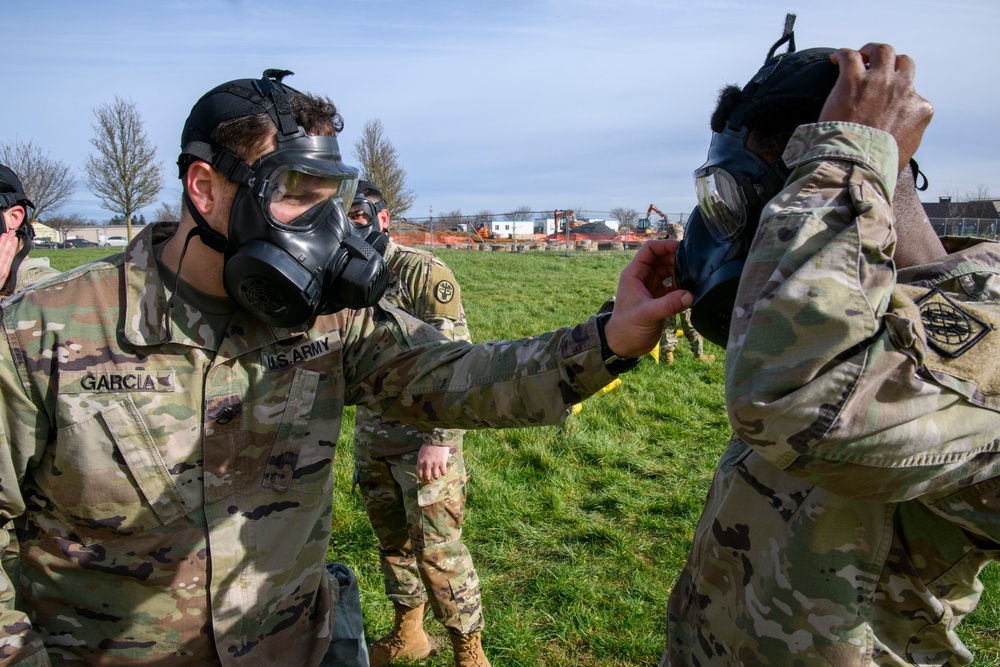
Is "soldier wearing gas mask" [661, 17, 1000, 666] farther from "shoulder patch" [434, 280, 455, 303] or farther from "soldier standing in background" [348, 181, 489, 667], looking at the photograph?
"shoulder patch" [434, 280, 455, 303]

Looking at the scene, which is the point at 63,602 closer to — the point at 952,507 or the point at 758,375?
the point at 758,375

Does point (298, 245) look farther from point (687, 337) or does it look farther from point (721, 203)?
point (687, 337)

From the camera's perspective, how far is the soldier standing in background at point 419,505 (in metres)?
Answer: 3.54

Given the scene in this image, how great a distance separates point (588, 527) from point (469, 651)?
1503 mm

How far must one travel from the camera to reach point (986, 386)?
1311 millimetres

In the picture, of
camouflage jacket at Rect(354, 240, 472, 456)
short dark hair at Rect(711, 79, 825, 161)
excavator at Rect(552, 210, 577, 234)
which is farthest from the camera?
excavator at Rect(552, 210, 577, 234)

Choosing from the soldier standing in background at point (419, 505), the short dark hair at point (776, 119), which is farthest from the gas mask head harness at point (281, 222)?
the soldier standing in background at point (419, 505)

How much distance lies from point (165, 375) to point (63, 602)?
27.4 inches

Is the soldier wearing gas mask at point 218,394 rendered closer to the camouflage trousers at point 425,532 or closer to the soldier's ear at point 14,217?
the camouflage trousers at point 425,532

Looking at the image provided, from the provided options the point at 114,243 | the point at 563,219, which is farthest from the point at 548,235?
the point at 114,243

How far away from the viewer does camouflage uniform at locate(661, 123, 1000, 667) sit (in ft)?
4.23

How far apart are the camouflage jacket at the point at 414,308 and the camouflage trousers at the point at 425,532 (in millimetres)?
83

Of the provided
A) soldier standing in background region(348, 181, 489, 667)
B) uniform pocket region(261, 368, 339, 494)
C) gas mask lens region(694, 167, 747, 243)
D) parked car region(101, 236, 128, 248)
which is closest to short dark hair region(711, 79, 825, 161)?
gas mask lens region(694, 167, 747, 243)

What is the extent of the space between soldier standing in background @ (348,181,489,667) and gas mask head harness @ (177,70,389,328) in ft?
4.21
